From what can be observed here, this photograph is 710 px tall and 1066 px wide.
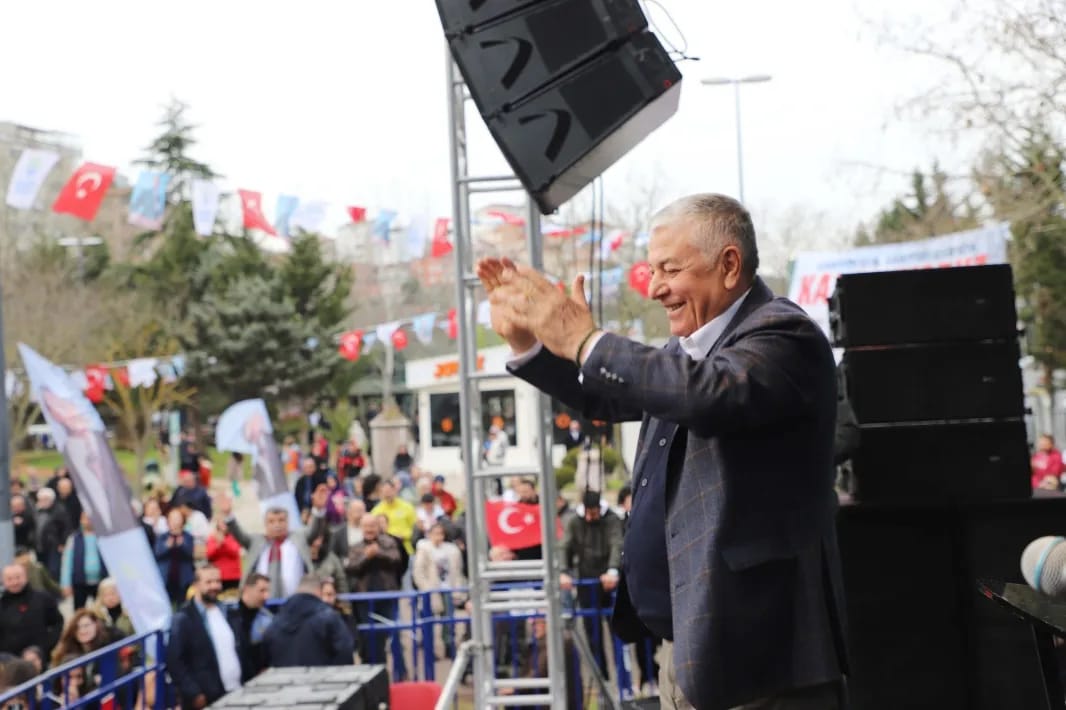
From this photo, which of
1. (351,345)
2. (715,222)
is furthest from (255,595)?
A: (351,345)

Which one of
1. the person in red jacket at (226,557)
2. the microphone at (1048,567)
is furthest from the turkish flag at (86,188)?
the microphone at (1048,567)

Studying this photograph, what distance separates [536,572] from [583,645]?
1.71ft

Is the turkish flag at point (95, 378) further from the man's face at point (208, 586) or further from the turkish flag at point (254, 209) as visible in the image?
the man's face at point (208, 586)

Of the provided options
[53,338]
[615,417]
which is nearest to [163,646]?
[615,417]

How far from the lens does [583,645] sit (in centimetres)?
602

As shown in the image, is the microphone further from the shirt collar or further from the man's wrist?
the man's wrist

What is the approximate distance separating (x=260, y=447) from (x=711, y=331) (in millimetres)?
9484

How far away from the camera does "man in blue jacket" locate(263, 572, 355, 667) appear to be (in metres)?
7.51

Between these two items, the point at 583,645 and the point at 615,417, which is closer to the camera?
the point at 615,417

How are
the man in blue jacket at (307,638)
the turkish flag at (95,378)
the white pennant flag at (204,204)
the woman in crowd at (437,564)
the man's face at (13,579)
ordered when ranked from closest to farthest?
the man in blue jacket at (307,638) → the man's face at (13,579) → the woman in crowd at (437,564) → the white pennant flag at (204,204) → the turkish flag at (95,378)

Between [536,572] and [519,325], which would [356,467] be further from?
[519,325]

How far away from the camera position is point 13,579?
898cm

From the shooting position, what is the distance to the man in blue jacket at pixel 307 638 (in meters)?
7.51

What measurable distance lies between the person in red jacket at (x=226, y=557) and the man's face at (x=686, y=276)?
33.8 feet
